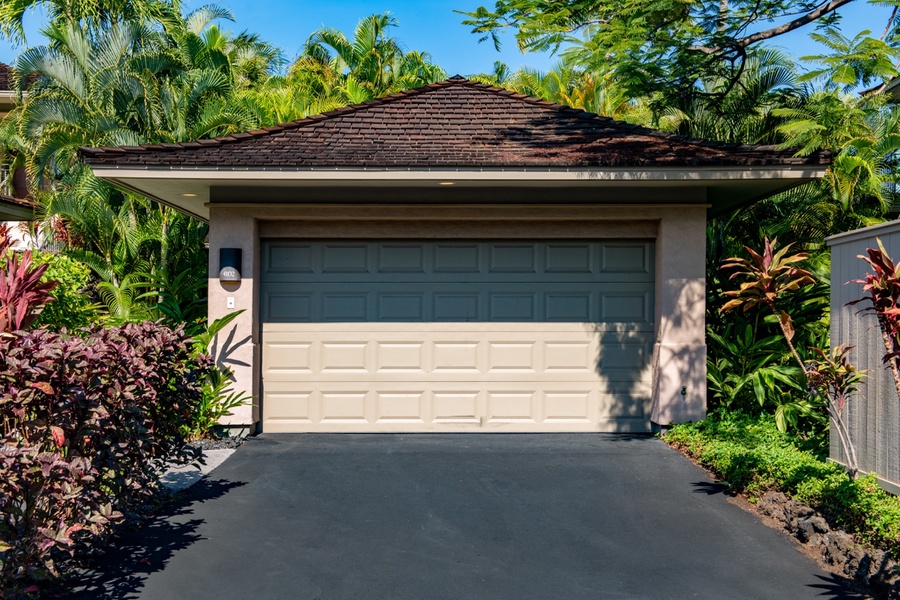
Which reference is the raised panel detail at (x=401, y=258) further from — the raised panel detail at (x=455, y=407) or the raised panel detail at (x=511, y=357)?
the raised panel detail at (x=455, y=407)

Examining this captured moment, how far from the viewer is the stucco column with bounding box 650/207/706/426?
8727 millimetres

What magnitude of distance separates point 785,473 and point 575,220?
13.0 ft

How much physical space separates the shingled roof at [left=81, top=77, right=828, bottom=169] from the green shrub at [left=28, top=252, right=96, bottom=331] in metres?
2.35

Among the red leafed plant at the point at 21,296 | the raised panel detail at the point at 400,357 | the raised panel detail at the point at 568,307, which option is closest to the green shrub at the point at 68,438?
the red leafed plant at the point at 21,296

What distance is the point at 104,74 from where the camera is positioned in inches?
502

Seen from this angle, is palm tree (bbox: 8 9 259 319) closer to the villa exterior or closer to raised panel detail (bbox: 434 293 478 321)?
the villa exterior

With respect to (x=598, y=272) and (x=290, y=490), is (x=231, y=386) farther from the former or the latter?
(x=598, y=272)

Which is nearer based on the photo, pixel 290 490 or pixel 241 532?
pixel 241 532

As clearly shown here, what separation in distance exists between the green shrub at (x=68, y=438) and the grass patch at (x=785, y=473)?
4.79 meters

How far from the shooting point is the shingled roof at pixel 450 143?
26.0ft

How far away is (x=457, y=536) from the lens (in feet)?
17.5

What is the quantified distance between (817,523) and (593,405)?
393 cm

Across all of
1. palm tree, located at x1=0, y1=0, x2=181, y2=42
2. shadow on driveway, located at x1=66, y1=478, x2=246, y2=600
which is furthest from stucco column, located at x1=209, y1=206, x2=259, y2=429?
palm tree, located at x1=0, y1=0, x2=181, y2=42

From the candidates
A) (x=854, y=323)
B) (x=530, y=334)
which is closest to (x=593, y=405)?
(x=530, y=334)
